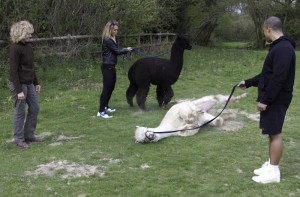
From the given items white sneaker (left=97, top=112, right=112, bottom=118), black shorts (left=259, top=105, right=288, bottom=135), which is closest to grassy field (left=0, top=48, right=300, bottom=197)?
white sneaker (left=97, top=112, right=112, bottom=118)

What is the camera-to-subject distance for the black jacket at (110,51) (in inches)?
328

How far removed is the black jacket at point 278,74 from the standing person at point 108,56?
12.8 ft

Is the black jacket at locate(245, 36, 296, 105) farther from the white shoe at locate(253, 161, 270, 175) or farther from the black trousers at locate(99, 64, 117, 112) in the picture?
the black trousers at locate(99, 64, 117, 112)

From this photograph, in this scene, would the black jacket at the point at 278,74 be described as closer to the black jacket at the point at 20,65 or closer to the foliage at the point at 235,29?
the black jacket at the point at 20,65

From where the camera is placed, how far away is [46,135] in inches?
292

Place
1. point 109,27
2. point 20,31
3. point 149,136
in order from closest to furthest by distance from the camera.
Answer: point 20,31, point 149,136, point 109,27

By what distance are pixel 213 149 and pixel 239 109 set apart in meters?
2.97

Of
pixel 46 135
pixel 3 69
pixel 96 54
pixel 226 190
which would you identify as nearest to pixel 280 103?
pixel 226 190

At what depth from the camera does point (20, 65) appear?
6.47 metres

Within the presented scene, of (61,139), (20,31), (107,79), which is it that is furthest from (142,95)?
(20,31)

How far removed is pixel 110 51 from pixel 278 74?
14.4ft

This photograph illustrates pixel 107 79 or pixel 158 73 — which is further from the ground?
pixel 158 73

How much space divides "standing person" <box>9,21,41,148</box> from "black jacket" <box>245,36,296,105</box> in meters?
3.53

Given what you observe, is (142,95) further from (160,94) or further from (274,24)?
(274,24)
